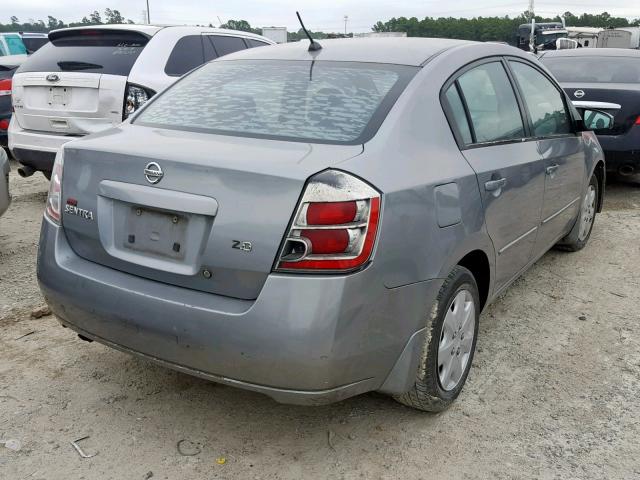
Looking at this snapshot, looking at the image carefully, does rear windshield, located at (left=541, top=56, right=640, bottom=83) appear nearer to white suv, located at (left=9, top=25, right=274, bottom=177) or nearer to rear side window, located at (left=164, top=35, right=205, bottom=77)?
rear side window, located at (left=164, top=35, right=205, bottom=77)

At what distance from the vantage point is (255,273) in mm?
2156

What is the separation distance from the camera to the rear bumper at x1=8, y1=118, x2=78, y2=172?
5.46 meters

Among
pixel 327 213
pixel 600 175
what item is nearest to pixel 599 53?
pixel 600 175

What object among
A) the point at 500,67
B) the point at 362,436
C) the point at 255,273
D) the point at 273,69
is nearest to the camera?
the point at 255,273

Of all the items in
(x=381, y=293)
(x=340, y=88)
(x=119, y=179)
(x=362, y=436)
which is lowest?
(x=362, y=436)

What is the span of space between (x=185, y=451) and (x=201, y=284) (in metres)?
0.77

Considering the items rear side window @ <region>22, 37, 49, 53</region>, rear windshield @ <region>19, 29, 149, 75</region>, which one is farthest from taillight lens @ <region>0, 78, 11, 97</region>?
rear side window @ <region>22, 37, 49, 53</region>

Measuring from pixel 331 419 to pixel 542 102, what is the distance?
7.82 ft

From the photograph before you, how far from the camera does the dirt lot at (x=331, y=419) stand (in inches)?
97.6

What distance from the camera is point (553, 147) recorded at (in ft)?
12.4

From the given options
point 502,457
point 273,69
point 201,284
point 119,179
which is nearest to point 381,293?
point 201,284

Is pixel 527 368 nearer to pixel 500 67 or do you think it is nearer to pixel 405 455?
pixel 405 455

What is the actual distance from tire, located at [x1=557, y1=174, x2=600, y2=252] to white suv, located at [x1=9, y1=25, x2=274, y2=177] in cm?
353

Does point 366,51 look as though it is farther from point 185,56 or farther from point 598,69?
point 598,69
